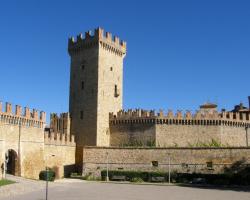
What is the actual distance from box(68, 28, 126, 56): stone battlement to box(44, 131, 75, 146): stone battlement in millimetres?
9833

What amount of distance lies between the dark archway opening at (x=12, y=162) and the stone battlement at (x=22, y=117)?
8.22 ft

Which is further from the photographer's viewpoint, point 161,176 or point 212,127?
point 212,127

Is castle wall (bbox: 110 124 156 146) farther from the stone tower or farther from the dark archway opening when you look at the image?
the dark archway opening

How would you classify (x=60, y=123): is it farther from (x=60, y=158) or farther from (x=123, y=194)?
(x=123, y=194)

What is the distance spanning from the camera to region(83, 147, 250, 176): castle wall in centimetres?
3537

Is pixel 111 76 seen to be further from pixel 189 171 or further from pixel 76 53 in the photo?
pixel 189 171

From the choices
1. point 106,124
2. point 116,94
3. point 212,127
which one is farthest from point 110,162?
point 212,127

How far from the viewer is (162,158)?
121ft

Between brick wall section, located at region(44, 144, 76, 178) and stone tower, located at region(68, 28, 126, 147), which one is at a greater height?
stone tower, located at region(68, 28, 126, 147)

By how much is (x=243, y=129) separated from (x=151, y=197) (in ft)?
76.3

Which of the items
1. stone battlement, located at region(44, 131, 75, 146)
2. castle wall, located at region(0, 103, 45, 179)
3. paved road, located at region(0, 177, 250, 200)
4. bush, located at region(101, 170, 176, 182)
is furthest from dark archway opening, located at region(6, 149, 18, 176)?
bush, located at region(101, 170, 176, 182)

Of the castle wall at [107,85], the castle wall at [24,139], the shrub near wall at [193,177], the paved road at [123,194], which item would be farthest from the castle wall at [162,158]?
the paved road at [123,194]

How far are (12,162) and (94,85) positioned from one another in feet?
41.6

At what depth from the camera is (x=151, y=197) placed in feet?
77.7
